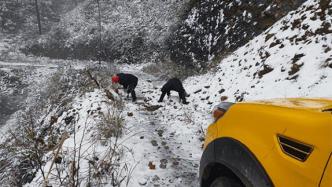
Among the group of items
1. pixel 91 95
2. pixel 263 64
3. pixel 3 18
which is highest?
pixel 3 18

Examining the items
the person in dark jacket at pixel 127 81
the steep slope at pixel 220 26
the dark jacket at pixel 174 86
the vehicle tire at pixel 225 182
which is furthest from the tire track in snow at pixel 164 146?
the steep slope at pixel 220 26

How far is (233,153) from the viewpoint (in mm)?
2629

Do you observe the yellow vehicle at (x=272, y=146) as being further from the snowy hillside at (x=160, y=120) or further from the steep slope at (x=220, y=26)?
the steep slope at (x=220, y=26)

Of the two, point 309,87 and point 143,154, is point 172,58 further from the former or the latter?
point 143,154

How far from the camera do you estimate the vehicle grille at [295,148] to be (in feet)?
6.46

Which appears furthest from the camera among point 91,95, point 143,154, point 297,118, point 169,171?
point 91,95

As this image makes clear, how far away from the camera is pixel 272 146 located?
2.22m

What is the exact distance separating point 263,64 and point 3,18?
36985mm

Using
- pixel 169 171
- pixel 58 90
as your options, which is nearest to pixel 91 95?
pixel 169 171

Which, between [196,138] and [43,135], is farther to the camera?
[43,135]

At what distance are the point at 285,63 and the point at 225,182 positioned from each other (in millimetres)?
7676

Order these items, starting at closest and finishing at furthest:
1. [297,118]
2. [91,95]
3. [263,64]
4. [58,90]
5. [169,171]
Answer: [297,118] → [169,171] → [263,64] → [91,95] → [58,90]

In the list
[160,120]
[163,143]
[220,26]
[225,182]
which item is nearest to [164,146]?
[163,143]

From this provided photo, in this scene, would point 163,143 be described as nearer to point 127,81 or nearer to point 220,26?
point 127,81
